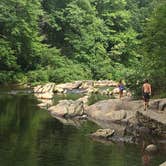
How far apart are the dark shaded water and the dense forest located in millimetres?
21522

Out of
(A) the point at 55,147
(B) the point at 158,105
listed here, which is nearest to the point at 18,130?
(A) the point at 55,147

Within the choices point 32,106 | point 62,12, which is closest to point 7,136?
point 32,106

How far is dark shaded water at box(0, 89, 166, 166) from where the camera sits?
19.6m

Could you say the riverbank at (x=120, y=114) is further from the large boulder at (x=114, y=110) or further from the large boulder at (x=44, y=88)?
the large boulder at (x=44, y=88)

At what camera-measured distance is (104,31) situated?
7288 centimetres

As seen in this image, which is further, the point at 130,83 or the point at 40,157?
the point at 130,83

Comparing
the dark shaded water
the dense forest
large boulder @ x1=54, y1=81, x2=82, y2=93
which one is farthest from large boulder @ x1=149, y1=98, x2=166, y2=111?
large boulder @ x1=54, y1=81, x2=82, y2=93

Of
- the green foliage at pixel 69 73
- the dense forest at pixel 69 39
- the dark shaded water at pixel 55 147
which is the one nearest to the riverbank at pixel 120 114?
the dark shaded water at pixel 55 147

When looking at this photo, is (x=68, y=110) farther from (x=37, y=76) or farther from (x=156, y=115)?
(x=37, y=76)

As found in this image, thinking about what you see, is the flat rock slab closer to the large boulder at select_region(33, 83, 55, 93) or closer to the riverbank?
the riverbank

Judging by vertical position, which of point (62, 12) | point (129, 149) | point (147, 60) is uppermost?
point (62, 12)

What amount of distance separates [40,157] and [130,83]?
62.9ft

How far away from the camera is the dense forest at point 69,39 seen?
57.7 metres

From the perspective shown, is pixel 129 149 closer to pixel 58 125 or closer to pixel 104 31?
pixel 58 125
